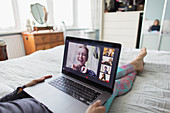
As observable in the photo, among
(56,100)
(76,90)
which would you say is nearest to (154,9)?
(76,90)

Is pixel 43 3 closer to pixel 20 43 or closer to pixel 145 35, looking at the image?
pixel 20 43

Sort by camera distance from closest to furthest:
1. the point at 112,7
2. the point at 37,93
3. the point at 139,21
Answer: the point at 37,93 → the point at 139,21 → the point at 112,7

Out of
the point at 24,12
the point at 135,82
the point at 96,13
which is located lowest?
the point at 135,82

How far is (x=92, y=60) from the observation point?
2.03ft

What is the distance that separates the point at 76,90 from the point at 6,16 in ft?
8.13

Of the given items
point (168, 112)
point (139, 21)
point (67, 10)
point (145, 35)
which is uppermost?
point (67, 10)

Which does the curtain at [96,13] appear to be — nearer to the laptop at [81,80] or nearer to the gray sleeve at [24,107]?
the laptop at [81,80]

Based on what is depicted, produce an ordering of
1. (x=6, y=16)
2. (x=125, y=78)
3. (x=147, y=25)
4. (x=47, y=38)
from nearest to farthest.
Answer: (x=125, y=78) → (x=6, y=16) → (x=47, y=38) → (x=147, y=25)

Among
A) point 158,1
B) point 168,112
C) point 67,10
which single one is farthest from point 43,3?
point 168,112

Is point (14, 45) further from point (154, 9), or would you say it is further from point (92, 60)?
point (154, 9)

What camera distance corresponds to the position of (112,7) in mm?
3344

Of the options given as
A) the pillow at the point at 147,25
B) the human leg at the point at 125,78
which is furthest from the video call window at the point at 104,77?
the pillow at the point at 147,25

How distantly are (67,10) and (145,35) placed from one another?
231cm

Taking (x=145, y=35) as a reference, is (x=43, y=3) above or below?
above
